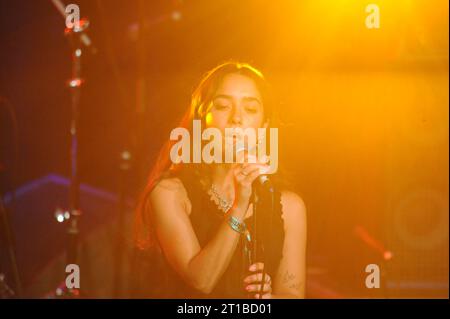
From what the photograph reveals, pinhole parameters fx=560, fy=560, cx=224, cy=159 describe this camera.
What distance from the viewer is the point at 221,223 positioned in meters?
2.16

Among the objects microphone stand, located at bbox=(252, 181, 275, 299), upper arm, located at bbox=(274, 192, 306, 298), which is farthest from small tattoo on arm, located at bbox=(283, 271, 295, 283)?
microphone stand, located at bbox=(252, 181, 275, 299)

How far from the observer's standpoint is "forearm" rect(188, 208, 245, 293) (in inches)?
79.1

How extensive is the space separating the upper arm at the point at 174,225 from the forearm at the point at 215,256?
2.2 inches

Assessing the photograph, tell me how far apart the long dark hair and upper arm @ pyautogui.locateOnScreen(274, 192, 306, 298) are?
1.42ft

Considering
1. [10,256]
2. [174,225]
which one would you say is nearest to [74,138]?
[10,256]

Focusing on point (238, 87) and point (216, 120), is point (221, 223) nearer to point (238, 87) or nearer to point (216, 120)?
point (216, 120)

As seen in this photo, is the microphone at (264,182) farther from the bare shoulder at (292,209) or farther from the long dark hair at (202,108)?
the long dark hair at (202,108)

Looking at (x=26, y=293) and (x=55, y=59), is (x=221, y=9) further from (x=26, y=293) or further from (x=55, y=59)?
(x=26, y=293)

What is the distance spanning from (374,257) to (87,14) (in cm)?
231

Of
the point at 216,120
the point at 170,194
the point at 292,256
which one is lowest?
the point at 292,256

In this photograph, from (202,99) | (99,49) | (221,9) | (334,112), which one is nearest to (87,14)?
(99,49)

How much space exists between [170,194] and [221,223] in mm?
240

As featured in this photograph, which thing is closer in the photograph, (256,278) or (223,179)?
(256,278)

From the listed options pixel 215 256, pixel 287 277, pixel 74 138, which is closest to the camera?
pixel 215 256
